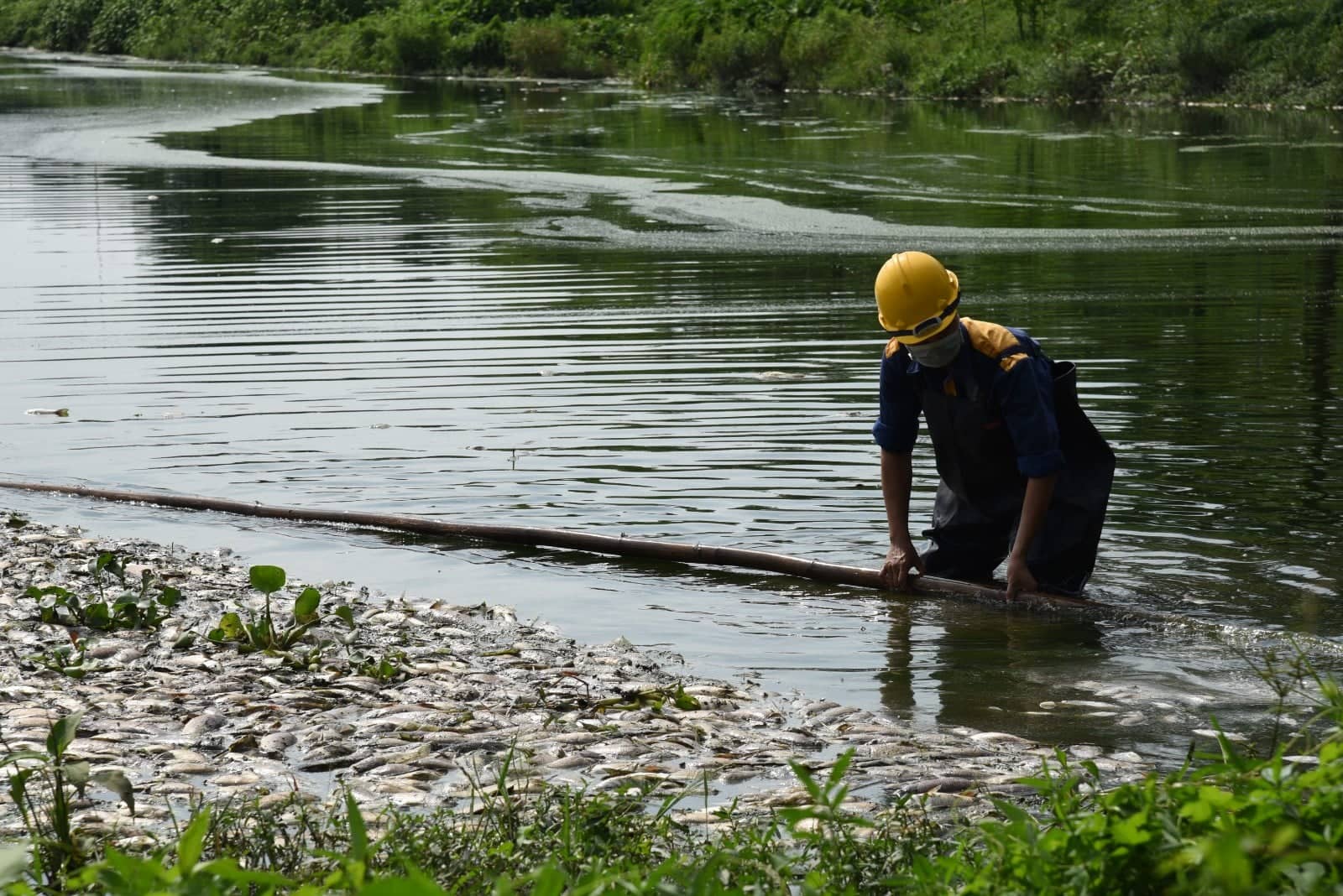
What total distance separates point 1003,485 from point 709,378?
17.2 feet

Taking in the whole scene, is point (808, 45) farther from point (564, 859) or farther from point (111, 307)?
point (564, 859)

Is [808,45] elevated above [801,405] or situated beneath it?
elevated above

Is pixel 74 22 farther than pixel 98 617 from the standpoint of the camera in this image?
Yes

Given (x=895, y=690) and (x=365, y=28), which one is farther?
(x=365, y=28)

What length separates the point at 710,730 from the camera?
5441mm

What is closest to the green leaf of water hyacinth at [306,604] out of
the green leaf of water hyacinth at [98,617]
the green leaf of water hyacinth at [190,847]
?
the green leaf of water hyacinth at [98,617]

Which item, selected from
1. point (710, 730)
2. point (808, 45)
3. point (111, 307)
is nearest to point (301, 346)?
point (111, 307)

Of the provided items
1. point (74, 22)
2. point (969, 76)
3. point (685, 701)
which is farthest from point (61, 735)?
point (74, 22)

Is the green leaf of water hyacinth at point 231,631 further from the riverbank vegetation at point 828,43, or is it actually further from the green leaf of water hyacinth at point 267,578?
the riverbank vegetation at point 828,43

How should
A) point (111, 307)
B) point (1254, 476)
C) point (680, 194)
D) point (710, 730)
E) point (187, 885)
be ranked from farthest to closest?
point (680, 194)
point (111, 307)
point (1254, 476)
point (710, 730)
point (187, 885)

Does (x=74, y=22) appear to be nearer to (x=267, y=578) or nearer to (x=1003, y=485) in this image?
(x=267, y=578)

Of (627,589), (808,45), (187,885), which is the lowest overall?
(627,589)

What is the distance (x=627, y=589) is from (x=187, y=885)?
4767mm

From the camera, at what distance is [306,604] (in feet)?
21.1
